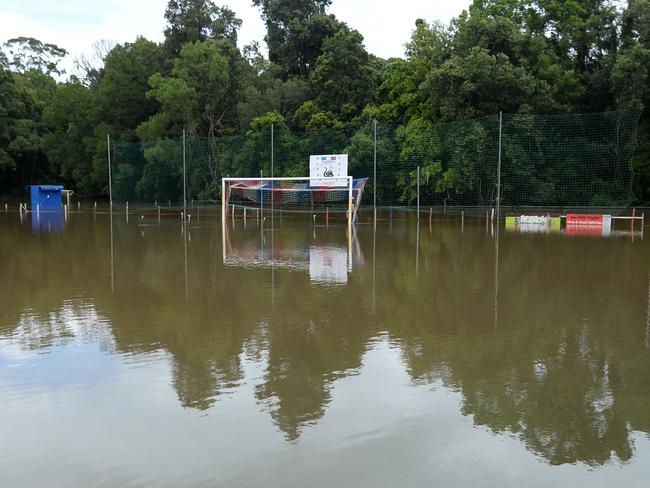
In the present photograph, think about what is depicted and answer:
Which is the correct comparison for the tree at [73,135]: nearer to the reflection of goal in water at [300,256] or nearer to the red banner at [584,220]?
the reflection of goal in water at [300,256]

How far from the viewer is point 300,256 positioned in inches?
532

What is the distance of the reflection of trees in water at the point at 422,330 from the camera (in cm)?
446

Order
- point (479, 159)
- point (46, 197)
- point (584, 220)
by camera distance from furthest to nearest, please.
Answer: point (46, 197) → point (479, 159) → point (584, 220)

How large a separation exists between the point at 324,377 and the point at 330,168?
67.3 feet

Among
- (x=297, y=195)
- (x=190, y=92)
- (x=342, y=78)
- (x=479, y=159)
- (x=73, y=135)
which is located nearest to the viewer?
(x=479, y=159)

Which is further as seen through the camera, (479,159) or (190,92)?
(190,92)

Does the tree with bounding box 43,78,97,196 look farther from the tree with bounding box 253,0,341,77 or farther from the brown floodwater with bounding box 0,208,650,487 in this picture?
the brown floodwater with bounding box 0,208,650,487

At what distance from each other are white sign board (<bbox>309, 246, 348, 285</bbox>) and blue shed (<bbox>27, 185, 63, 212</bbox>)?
24070 mm

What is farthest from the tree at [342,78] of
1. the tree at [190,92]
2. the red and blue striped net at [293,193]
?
the red and blue striped net at [293,193]

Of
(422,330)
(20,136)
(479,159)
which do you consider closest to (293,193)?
(479,159)

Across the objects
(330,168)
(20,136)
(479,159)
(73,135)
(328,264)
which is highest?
(20,136)

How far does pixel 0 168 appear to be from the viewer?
46.7m

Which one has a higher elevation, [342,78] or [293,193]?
[342,78]

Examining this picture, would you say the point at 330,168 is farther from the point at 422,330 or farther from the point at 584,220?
the point at 422,330
